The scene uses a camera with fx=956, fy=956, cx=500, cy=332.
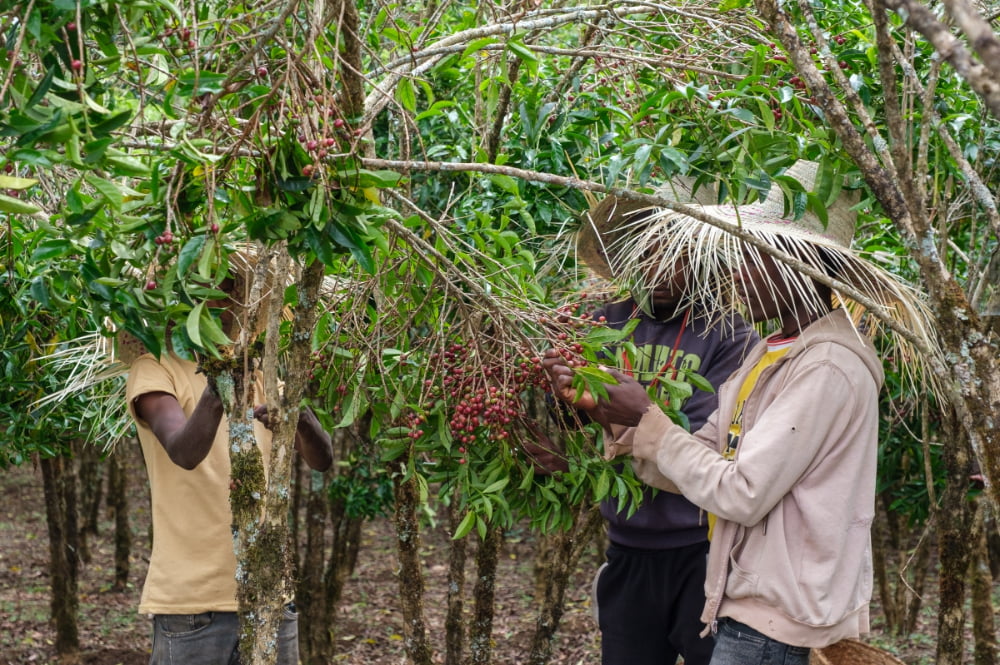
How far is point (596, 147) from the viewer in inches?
130

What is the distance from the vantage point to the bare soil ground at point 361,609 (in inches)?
251

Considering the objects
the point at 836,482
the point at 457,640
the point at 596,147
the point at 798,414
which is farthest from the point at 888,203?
the point at 457,640

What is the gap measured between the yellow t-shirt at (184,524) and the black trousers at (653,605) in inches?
51.7

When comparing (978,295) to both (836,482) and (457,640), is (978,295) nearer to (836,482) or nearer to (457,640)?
(836,482)

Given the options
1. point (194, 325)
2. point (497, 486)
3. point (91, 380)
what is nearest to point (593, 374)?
point (497, 486)

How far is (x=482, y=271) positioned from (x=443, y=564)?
689 centimetres

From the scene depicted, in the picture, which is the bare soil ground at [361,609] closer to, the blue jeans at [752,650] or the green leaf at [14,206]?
the blue jeans at [752,650]

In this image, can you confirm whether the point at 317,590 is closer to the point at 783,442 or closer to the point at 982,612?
the point at 982,612

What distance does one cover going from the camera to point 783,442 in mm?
2426

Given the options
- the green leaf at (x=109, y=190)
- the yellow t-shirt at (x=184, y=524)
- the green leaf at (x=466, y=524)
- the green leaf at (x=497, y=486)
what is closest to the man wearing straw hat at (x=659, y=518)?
the green leaf at (x=497, y=486)

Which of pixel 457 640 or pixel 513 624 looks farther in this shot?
pixel 513 624

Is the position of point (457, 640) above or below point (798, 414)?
below

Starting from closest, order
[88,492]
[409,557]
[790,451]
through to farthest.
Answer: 1. [790,451]
2. [409,557]
3. [88,492]

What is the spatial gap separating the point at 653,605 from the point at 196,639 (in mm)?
1490
